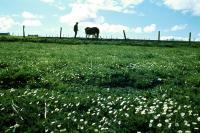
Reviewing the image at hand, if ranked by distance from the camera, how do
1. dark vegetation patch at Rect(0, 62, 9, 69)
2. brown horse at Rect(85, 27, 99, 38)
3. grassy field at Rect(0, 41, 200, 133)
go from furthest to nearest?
brown horse at Rect(85, 27, 99, 38) → dark vegetation patch at Rect(0, 62, 9, 69) → grassy field at Rect(0, 41, 200, 133)

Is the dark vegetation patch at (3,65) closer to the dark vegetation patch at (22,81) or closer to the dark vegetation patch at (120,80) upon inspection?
the dark vegetation patch at (22,81)

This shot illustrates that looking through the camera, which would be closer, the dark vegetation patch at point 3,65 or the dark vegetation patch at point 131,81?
the dark vegetation patch at point 131,81

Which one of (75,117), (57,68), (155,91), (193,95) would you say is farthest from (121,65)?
(75,117)

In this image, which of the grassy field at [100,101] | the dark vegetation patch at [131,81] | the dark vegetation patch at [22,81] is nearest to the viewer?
the grassy field at [100,101]

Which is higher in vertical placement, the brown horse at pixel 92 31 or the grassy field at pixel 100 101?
the brown horse at pixel 92 31

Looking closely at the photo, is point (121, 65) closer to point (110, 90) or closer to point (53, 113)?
point (110, 90)

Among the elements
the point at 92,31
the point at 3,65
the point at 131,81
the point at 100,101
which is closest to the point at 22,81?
the point at 3,65

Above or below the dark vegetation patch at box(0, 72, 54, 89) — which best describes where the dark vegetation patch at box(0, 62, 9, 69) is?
above

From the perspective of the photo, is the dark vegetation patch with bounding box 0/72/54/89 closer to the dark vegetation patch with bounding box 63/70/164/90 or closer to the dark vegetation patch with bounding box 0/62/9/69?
the dark vegetation patch with bounding box 63/70/164/90

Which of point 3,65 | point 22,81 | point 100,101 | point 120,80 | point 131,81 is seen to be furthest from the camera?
point 3,65

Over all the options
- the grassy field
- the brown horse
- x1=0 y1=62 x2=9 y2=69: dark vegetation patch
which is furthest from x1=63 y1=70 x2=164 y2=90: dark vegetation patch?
the brown horse

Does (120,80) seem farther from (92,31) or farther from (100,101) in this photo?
(92,31)

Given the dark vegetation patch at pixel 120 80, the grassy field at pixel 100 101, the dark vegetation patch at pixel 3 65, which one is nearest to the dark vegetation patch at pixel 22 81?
the grassy field at pixel 100 101

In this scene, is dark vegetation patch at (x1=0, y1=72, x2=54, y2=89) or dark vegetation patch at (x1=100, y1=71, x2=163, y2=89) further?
dark vegetation patch at (x1=0, y1=72, x2=54, y2=89)
